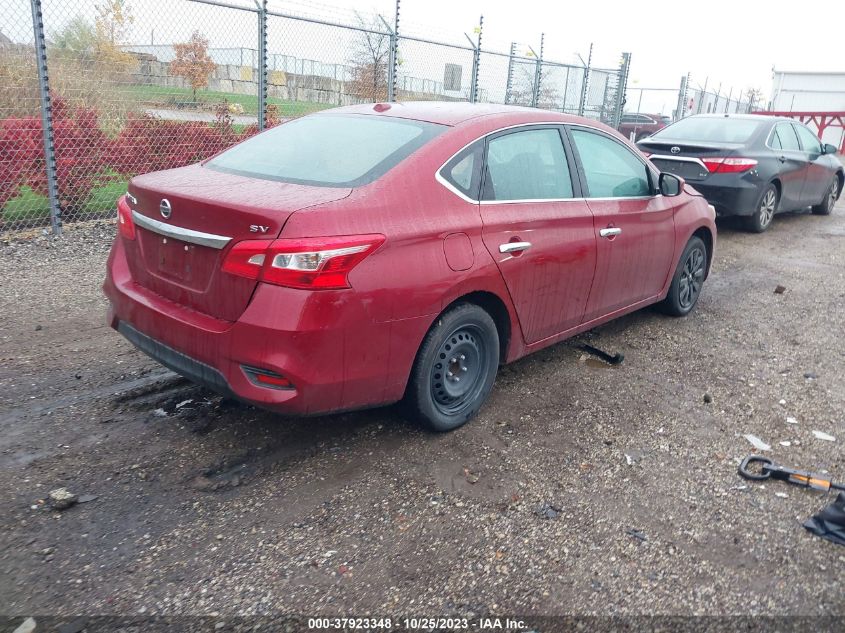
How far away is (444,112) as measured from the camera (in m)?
4.05

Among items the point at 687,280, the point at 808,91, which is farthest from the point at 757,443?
the point at 808,91

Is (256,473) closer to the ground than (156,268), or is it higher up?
closer to the ground

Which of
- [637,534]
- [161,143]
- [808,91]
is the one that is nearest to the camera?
[637,534]

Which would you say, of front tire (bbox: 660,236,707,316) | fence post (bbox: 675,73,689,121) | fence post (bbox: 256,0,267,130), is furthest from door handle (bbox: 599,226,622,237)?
fence post (bbox: 675,73,689,121)

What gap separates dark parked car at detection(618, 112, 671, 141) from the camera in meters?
23.6

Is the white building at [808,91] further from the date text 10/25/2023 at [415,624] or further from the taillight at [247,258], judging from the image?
the date text 10/25/2023 at [415,624]

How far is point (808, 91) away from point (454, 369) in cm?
3707

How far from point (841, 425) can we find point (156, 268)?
3.92 meters

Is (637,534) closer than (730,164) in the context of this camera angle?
Yes

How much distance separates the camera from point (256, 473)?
3342mm

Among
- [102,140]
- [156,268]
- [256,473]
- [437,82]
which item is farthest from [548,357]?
[437,82]

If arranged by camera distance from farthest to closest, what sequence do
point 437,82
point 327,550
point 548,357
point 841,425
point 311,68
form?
point 437,82
point 311,68
point 548,357
point 841,425
point 327,550

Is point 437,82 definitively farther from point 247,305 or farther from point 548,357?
point 247,305

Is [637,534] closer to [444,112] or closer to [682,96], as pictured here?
[444,112]
